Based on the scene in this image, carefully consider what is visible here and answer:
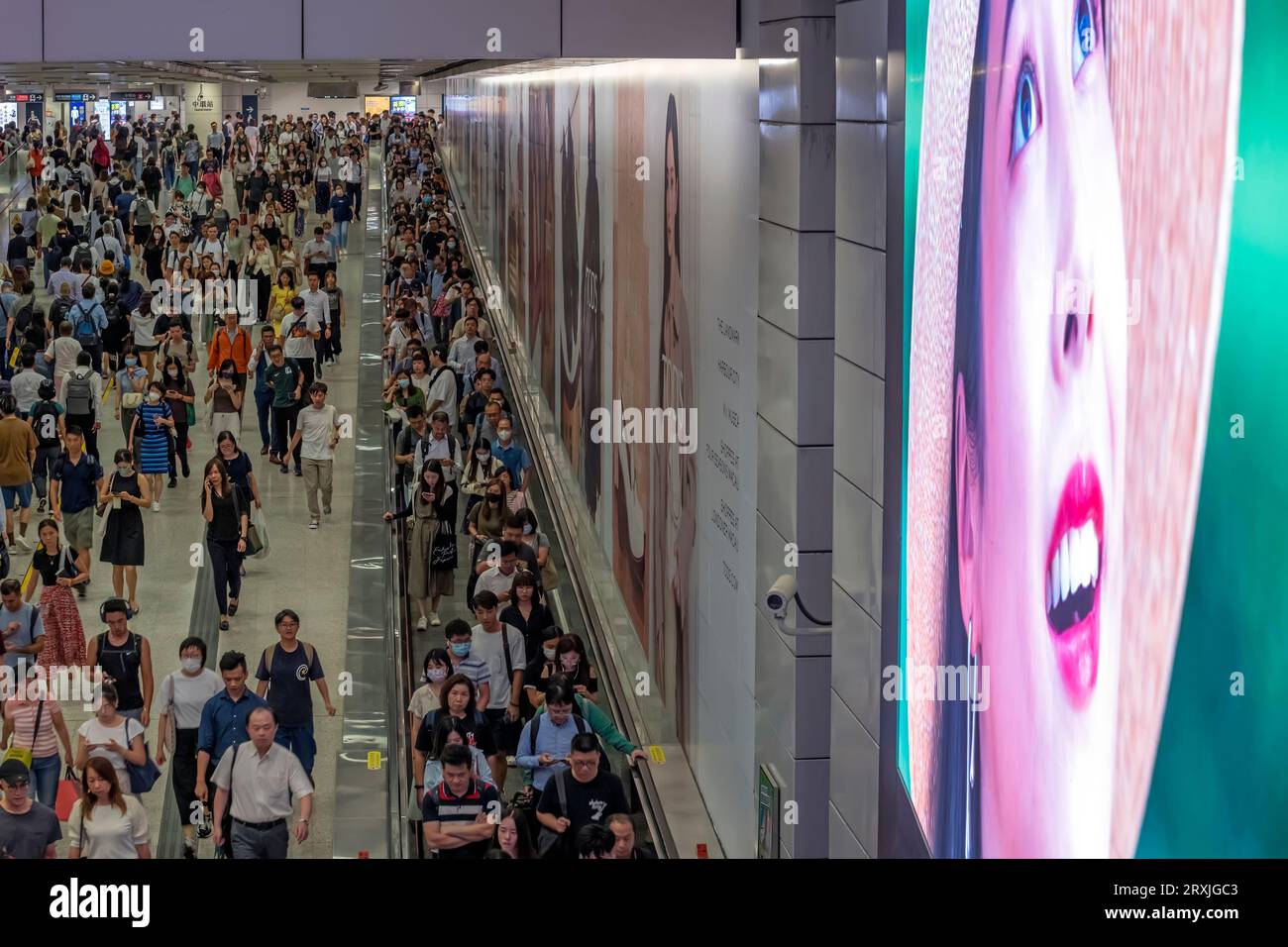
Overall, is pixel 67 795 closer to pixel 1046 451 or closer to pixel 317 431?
pixel 1046 451

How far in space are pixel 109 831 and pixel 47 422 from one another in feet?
27.5

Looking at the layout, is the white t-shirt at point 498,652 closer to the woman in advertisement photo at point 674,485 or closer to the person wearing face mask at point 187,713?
the woman in advertisement photo at point 674,485

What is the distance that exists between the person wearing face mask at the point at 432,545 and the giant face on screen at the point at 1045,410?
7.63 metres

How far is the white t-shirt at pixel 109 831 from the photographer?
25.4 ft

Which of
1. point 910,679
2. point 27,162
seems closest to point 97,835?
point 910,679

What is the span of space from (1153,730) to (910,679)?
78.7 inches

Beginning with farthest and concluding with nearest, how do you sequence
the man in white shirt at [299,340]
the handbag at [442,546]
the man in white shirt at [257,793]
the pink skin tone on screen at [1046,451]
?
the man in white shirt at [299,340] → the handbag at [442,546] → the man in white shirt at [257,793] → the pink skin tone on screen at [1046,451]

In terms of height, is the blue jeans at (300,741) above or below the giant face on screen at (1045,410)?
below

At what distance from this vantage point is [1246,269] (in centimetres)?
270

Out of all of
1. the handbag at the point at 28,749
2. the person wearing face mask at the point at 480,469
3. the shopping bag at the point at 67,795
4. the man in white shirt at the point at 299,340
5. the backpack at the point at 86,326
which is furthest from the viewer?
the backpack at the point at 86,326

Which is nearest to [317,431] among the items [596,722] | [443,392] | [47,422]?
[443,392]

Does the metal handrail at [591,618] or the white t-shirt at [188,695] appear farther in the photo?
the metal handrail at [591,618]

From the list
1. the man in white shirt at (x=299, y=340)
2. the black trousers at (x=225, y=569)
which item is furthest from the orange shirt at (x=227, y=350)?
the black trousers at (x=225, y=569)

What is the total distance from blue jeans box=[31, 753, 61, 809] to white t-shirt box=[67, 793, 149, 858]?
130cm
